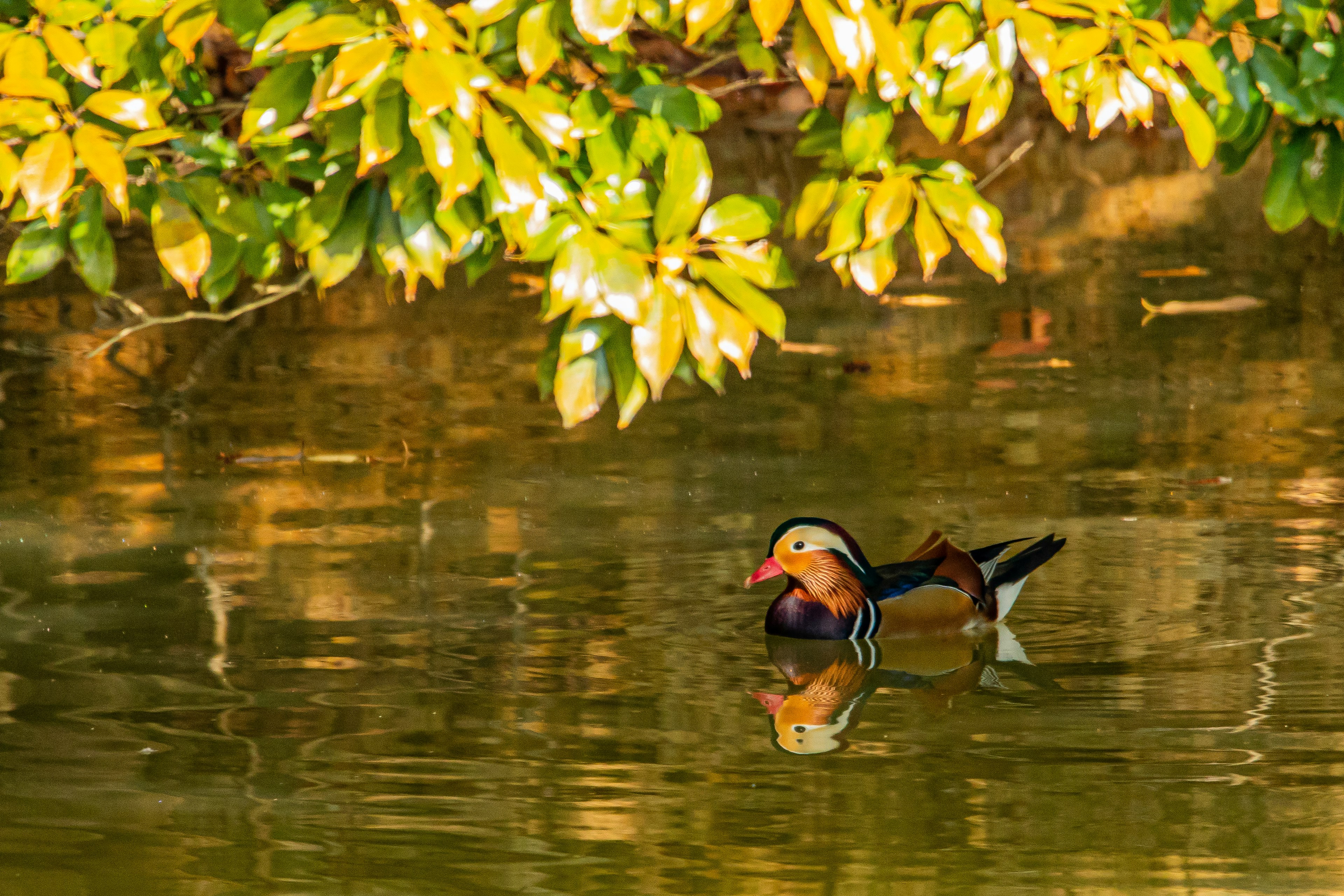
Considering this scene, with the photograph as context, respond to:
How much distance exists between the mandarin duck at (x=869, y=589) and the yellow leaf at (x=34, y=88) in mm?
3193

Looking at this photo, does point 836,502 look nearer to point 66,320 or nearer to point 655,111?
point 655,111

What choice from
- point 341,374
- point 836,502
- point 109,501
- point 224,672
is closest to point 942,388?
point 836,502

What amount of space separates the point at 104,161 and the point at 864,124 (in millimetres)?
1408

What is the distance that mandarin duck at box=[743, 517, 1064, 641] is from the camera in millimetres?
6402

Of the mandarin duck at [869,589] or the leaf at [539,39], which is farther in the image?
the mandarin duck at [869,589]

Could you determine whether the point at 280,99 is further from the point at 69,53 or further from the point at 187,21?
the point at 69,53

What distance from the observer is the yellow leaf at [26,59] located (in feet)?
12.4

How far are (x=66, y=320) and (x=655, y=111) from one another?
9.64 m

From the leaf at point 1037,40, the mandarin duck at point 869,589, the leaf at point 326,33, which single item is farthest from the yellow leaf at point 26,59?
the mandarin duck at point 869,589

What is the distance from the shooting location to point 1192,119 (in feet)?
12.5

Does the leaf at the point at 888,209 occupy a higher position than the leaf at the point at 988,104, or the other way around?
the leaf at the point at 988,104

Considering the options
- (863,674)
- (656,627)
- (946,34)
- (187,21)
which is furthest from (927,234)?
(656,627)

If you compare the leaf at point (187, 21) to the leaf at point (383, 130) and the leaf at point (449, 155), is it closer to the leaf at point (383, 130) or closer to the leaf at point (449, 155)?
the leaf at point (383, 130)

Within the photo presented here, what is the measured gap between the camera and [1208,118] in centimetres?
387
